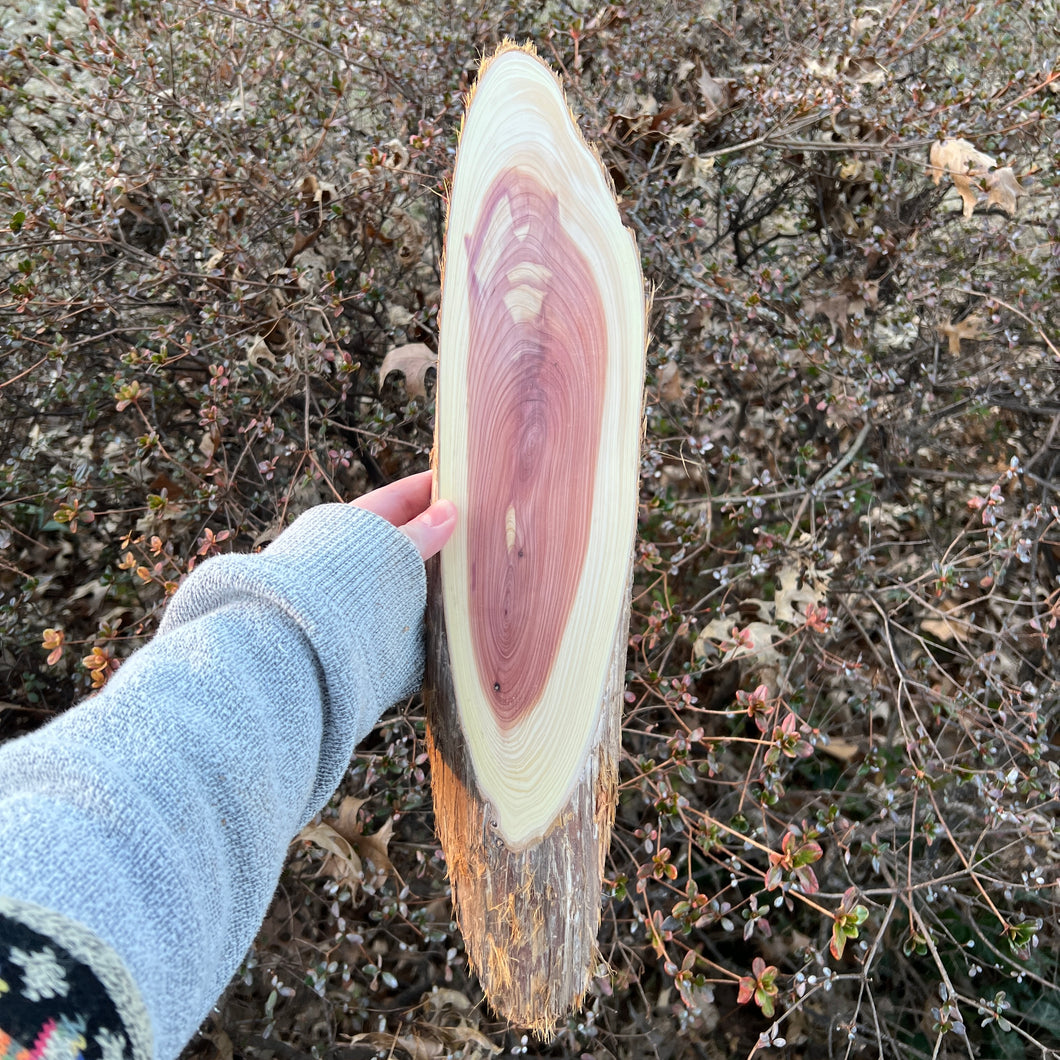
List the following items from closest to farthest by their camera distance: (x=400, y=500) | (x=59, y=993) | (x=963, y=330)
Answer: (x=59, y=993) → (x=400, y=500) → (x=963, y=330)

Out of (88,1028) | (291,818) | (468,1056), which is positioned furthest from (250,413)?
(468,1056)

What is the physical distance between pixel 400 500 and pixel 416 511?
0.05 m

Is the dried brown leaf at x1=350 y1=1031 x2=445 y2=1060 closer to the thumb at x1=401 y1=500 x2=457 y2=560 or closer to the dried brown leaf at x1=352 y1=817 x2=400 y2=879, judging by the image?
the dried brown leaf at x1=352 y1=817 x2=400 y2=879

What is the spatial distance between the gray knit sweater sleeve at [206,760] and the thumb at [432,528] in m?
0.03

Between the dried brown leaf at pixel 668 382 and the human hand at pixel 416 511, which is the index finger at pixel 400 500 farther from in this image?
the dried brown leaf at pixel 668 382

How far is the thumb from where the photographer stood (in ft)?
3.86

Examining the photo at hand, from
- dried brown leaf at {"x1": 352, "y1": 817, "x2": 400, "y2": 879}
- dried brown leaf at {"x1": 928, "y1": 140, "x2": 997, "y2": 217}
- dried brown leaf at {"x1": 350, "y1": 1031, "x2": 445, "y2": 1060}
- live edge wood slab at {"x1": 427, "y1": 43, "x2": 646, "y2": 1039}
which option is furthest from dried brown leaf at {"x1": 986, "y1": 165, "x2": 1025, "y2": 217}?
dried brown leaf at {"x1": 350, "y1": 1031, "x2": 445, "y2": 1060}

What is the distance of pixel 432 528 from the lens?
1202 mm

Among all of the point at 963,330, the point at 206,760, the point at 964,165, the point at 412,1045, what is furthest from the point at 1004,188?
the point at 412,1045

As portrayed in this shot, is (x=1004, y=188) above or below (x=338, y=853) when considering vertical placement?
above

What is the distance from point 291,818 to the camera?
38.4 inches

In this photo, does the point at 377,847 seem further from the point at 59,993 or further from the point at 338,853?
the point at 59,993

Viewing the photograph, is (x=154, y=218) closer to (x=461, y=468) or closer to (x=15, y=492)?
(x=15, y=492)

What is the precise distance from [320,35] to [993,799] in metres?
2.59
